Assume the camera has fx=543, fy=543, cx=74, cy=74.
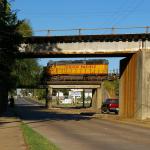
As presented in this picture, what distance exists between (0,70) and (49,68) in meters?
66.9

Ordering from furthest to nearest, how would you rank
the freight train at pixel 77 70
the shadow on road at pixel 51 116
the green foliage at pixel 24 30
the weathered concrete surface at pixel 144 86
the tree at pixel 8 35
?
the freight train at pixel 77 70 → the shadow on road at pixel 51 116 → the weathered concrete surface at pixel 144 86 → the green foliage at pixel 24 30 → the tree at pixel 8 35

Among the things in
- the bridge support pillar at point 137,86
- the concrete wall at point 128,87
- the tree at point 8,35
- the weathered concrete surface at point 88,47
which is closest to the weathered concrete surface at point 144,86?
the bridge support pillar at point 137,86

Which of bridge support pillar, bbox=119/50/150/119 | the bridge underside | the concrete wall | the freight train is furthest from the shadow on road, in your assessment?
the freight train

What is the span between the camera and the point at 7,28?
106ft

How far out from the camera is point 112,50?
4775 cm

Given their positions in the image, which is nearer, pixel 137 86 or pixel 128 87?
pixel 137 86

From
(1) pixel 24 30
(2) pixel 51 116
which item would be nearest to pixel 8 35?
(2) pixel 51 116

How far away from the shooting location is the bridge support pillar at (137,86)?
141 feet

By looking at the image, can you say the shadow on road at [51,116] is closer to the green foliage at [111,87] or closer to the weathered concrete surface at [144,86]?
the weathered concrete surface at [144,86]

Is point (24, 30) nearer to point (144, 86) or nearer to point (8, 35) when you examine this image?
point (144, 86)

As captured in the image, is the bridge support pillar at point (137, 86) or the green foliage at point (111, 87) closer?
the bridge support pillar at point (137, 86)

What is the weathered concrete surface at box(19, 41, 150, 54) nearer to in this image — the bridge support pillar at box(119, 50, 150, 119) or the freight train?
the bridge support pillar at box(119, 50, 150, 119)

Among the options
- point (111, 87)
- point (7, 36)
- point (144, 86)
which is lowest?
point (144, 86)

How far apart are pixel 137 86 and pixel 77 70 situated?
55656mm
